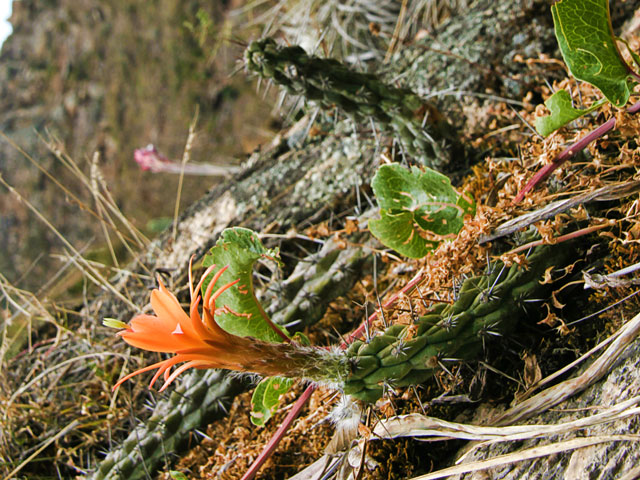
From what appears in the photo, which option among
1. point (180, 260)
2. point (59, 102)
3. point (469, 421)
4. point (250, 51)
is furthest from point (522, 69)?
point (59, 102)

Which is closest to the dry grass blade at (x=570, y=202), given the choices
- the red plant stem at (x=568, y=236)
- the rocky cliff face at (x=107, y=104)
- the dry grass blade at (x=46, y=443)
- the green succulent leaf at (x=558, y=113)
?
the red plant stem at (x=568, y=236)

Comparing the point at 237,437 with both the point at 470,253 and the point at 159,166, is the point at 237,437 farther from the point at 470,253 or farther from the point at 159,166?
the point at 159,166

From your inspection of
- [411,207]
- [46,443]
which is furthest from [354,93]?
[46,443]

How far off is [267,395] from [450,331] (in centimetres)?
35

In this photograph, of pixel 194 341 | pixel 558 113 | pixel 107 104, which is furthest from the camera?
pixel 107 104

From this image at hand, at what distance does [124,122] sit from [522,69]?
3.11 m

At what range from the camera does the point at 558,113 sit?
0.91 metres

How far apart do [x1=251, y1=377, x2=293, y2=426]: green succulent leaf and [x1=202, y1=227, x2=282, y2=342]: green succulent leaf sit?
0.26ft

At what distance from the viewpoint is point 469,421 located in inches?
35.2

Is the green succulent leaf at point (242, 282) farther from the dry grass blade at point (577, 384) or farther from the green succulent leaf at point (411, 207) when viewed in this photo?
the dry grass blade at point (577, 384)

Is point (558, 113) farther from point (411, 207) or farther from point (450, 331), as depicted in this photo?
point (450, 331)

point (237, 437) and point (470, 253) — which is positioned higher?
point (470, 253)

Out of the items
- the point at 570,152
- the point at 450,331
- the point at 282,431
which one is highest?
the point at 570,152

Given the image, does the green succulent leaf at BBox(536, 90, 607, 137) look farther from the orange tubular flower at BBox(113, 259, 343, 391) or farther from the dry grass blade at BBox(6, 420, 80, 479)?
the dry grass blade at BBox(6, 420, 80, 479)
